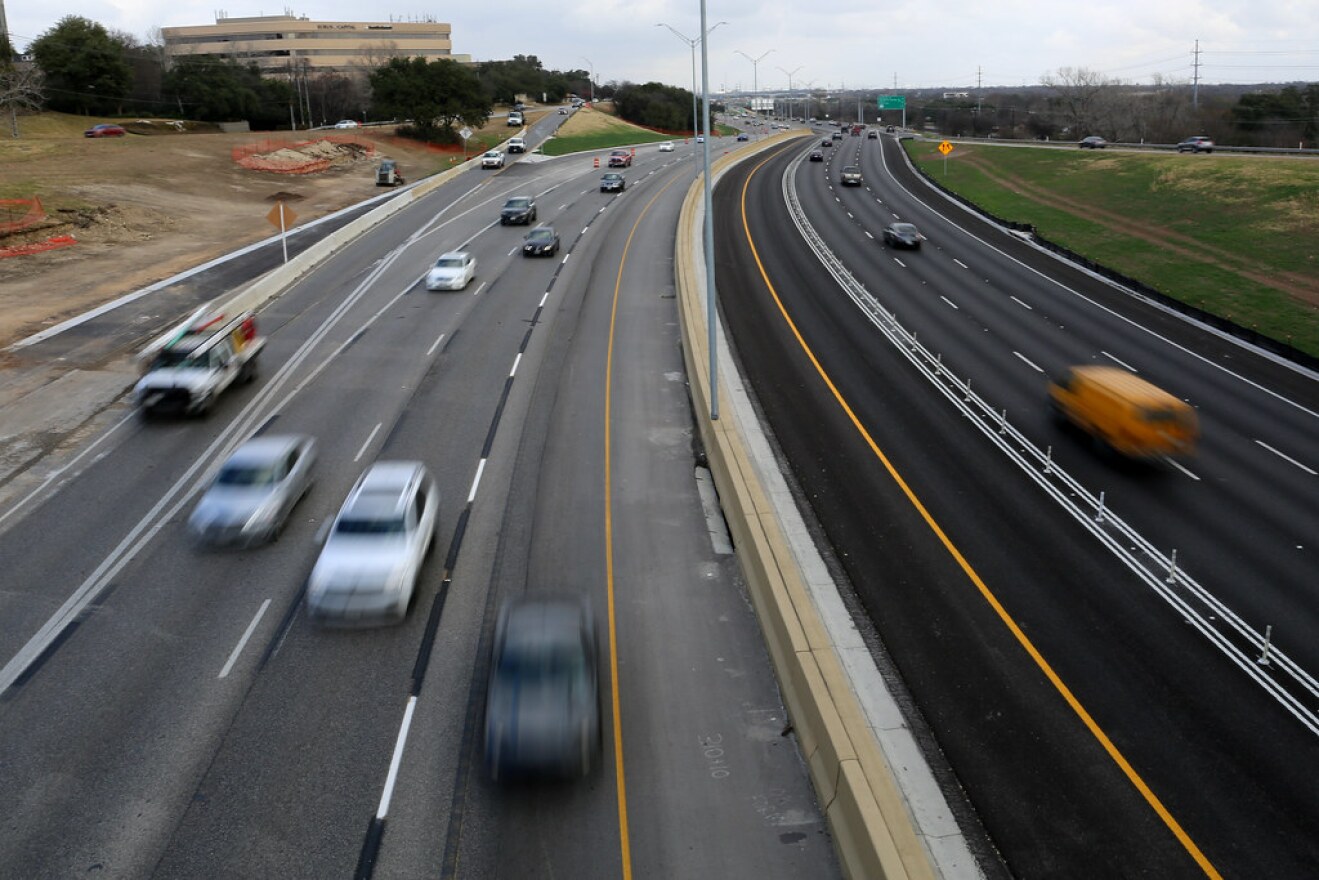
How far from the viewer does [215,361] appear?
2438 centimetres

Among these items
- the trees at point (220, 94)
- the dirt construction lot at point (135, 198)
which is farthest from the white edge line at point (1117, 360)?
the trees at point (220, 94)

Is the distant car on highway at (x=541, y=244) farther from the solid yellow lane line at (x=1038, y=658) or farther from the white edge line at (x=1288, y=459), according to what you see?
the white edge line at (x=1288, y=459)

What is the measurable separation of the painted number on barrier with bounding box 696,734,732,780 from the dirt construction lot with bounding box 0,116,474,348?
2713 cm

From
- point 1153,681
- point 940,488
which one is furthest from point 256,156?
point 1153,681

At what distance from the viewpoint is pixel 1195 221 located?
165 ft

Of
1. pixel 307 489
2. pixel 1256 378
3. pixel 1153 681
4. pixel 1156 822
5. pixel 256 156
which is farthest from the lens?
pixel 256 156

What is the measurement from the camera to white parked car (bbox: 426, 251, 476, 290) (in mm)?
36969

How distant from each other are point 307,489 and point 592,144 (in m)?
87.1

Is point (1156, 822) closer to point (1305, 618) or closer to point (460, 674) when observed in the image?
point (1305, 618)

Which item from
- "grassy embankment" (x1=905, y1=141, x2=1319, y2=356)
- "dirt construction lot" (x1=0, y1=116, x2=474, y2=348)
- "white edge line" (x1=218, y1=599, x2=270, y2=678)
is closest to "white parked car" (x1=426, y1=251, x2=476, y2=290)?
"dirt construction lot" (x1=0, y1=116, x2=474, y2=348)

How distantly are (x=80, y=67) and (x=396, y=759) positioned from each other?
94838 millimetres

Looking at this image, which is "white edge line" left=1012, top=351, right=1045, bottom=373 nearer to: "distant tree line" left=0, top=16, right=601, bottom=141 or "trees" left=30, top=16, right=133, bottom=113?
"distant tree line" left=0, top=16, right=601, bottom=141

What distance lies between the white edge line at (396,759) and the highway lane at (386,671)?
8 cm

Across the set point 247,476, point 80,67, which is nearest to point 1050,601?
point 247,476
